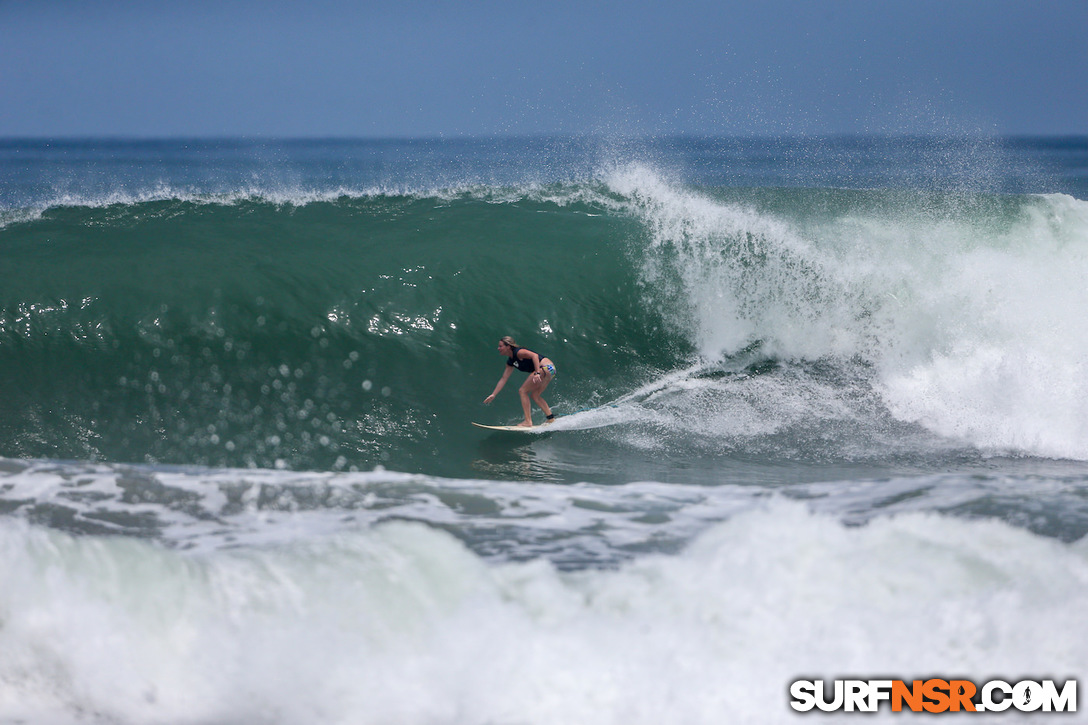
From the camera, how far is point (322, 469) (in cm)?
794

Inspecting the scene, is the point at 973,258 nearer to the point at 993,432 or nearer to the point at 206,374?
the point at 993,432

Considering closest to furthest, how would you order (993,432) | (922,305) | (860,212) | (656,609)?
(656,609), (993,432), (922,305), (860,212)

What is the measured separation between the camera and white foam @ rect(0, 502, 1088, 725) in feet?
13.1

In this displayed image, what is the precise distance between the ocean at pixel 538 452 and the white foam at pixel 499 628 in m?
0.02

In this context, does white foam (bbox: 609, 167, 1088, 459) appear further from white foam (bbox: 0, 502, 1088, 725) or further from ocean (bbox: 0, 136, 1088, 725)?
white foam (bbox: 0, 502, 1088, 725)

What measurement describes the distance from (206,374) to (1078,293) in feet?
36.7

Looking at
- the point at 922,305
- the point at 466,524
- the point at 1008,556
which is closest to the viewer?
the point at 1008,556

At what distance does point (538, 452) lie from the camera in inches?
329

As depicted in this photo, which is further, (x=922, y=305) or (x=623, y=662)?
(x=922, y=305)

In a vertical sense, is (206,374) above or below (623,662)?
above

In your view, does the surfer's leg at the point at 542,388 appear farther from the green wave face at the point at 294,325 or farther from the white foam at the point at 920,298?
the white foam at the point at 920,298

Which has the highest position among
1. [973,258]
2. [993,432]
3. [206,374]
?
[973,258]

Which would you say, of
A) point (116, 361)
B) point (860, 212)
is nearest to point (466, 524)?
point (116, 361)

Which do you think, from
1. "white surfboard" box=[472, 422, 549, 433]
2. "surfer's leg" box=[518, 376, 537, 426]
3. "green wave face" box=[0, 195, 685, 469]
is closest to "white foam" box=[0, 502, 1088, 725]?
"green wave face" box=[0, 195, 685, 469]
